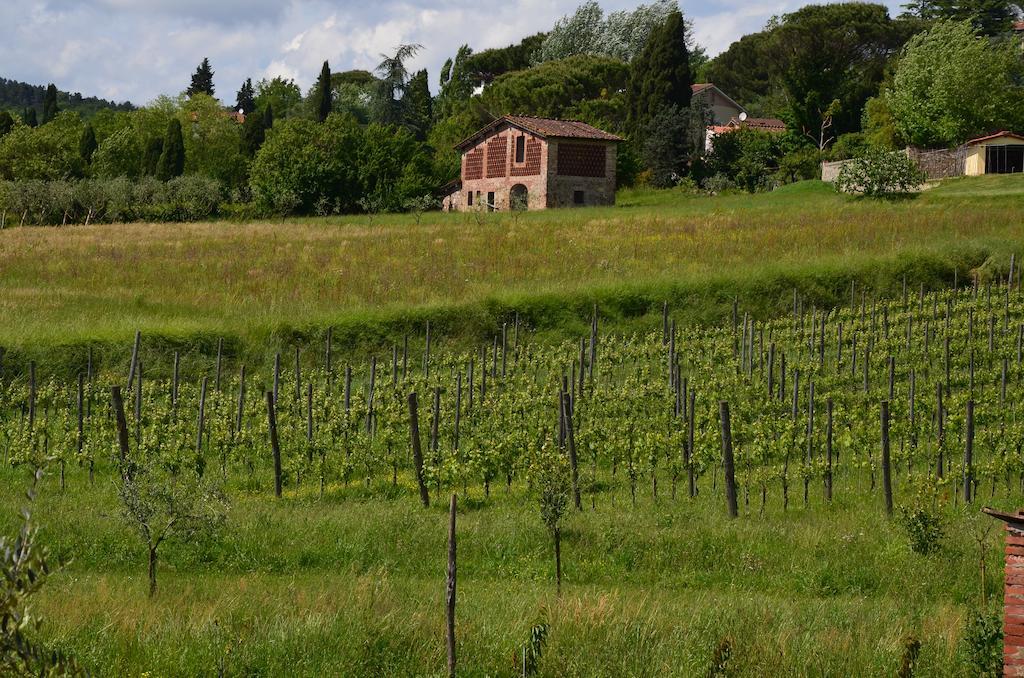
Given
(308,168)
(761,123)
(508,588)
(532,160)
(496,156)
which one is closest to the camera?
(508,588)

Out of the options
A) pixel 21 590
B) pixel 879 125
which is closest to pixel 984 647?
pixel 21 590

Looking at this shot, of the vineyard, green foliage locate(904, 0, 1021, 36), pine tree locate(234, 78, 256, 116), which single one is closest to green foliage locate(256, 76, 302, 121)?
pine tree locate(234, 78, 256, 116)

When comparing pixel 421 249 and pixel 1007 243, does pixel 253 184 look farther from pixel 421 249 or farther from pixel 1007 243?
pixel 1007 243

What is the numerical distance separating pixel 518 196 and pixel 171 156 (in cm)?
2452

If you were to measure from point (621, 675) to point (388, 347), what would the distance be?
17.8m

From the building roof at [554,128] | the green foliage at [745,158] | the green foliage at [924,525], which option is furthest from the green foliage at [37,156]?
the green foliage at [924,525]

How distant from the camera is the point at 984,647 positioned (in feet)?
33.4

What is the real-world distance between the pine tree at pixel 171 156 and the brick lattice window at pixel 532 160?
24.1 metres

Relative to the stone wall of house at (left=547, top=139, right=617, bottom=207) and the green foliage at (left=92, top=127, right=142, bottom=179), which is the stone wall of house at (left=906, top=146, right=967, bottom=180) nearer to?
the stone wall of house at (left=547, top=139, right=617, bottom=207)

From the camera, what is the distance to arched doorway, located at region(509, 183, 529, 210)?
6025 cm

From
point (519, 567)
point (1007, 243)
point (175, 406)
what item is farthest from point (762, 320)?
point (519, 567)

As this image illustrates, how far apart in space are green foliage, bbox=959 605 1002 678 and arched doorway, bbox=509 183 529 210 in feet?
165

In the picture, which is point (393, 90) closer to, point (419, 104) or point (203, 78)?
point (419, 104)

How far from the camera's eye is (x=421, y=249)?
38844mm
